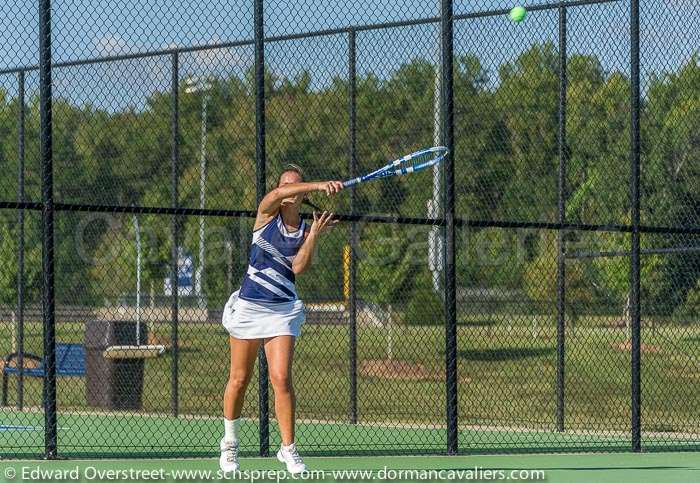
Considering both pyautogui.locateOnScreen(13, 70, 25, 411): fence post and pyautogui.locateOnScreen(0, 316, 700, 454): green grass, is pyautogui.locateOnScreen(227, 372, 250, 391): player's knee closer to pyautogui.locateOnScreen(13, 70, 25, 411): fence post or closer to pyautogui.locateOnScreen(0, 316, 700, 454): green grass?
pyautogui.locateOnScreen(0, 316, 700, 454): green grass

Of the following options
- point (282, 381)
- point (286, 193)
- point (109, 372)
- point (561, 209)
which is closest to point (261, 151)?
point (286, 193)

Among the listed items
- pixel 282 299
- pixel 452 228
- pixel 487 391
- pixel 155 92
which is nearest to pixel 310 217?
pixel 452 228

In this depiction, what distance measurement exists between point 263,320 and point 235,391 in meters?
0.47

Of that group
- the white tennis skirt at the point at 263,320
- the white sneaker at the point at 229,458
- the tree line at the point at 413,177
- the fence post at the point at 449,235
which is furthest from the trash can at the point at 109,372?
the white tennis skirt at the point at 263,320

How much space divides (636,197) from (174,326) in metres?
4.46

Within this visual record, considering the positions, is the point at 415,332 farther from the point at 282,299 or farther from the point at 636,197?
the point at 282,299

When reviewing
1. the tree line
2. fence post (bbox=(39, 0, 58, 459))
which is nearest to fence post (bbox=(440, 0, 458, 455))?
fence post (bbox=(39, 0, 58, 459))

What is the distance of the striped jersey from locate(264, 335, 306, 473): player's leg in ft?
0.95

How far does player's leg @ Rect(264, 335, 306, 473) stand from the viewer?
787 cm

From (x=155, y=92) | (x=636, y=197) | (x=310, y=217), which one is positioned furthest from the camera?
(x=155, y=92)

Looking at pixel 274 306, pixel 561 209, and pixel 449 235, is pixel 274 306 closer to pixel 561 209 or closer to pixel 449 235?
pixel 449 235

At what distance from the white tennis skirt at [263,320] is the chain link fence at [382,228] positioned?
134 cm

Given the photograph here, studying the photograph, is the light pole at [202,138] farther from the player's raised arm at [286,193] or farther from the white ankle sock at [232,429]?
the white ankle sock at [232,429]

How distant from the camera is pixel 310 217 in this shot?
9.59 m
